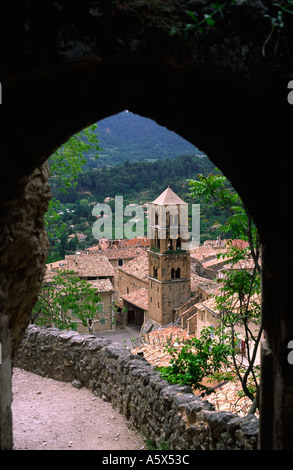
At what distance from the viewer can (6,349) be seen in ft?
8.63

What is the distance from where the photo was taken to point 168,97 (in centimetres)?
257

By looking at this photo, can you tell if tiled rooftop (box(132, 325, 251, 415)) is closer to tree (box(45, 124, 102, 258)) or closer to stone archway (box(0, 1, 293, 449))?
tree (box(45, 124, 102, 258))

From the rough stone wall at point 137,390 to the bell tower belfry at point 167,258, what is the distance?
28.6 meters

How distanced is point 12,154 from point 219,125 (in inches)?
47.3

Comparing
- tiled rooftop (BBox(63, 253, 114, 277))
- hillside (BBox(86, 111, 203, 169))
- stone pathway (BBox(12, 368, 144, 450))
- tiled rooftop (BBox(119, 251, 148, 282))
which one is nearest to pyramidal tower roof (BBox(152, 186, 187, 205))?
tiled rooftop (BBox(63, 253, 114, 277))

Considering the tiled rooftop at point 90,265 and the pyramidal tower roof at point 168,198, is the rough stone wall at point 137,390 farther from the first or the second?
the pyramidal tower roof at point 168,198

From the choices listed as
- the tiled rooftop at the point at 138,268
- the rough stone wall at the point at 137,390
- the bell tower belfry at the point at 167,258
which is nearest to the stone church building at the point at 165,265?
the bell tower belfry at the point at 167,258

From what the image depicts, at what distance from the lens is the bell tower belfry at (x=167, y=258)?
121ft

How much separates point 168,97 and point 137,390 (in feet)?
14.9

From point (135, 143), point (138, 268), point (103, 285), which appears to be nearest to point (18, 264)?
point (103, 285)

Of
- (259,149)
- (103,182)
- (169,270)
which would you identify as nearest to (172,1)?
(259,149)

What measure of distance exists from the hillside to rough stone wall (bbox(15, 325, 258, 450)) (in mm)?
74130
